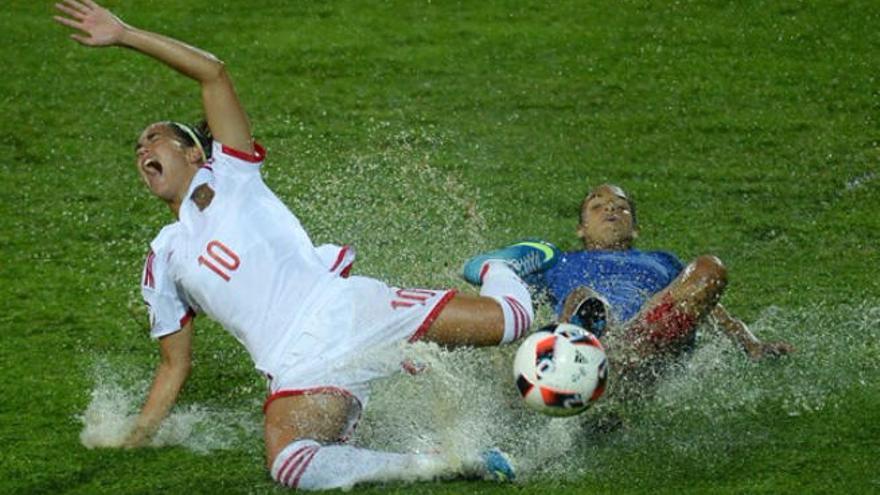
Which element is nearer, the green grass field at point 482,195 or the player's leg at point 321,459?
the player's leg at point 321,459

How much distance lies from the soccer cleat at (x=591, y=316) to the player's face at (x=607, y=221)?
871mm

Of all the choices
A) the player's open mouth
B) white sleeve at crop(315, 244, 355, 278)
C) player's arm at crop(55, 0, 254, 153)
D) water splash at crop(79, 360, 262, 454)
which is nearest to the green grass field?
water splash at crop(79, 360, 262, 454)

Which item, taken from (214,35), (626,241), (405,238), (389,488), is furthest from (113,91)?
(389,488)

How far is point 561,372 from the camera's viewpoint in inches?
247

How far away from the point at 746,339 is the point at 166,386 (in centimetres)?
251

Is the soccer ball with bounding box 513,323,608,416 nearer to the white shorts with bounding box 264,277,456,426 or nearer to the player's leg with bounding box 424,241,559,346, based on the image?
the player's leg with bounding box 424,241,559,346

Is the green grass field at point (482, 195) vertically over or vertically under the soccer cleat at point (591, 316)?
under

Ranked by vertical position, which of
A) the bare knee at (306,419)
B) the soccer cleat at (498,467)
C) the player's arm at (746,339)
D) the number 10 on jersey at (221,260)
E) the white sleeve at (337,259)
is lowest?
the player's arm at (746,339)

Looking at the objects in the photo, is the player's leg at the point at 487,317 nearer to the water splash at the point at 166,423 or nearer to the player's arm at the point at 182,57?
the water splash at the point at 166,423

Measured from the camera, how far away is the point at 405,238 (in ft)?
29.6

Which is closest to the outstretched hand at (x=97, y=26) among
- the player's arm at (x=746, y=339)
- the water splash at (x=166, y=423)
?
the water splash at (x=166, y=423)

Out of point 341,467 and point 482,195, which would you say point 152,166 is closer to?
point 341,467

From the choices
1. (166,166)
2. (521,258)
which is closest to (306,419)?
(166,166)

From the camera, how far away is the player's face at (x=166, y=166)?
677 cm
